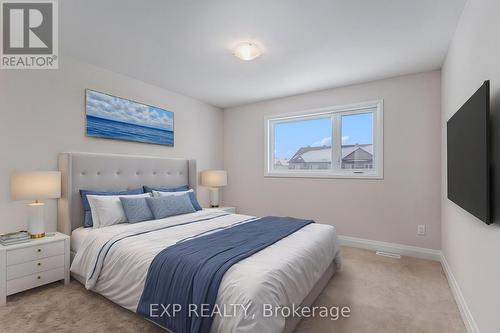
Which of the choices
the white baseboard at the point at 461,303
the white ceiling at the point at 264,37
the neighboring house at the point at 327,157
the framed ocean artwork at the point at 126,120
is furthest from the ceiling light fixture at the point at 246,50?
the white baseboard at the point at 461,303

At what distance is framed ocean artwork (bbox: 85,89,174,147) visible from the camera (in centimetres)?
309

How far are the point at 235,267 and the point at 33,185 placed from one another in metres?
2.11

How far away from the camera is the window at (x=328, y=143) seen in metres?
3.74

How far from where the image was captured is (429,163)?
326 centimetres

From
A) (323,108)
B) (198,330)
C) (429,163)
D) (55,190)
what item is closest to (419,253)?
(429,163)

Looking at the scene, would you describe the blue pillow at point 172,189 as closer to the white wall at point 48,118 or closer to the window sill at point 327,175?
the white wall at point 48,118

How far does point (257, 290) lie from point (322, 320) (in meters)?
0.90

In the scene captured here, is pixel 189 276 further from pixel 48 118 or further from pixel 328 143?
pixel 328 143

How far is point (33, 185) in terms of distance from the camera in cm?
232

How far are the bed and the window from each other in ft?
→ 5.13

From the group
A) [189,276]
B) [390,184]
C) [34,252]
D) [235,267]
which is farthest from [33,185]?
[390,184]

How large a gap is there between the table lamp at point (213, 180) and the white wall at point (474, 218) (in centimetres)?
324

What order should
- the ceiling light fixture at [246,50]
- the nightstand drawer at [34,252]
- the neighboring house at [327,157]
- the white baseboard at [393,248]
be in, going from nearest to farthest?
the nightstand drawer at [34,252] < the ceiling light fixture at [246,50] < the white baseboard at [393,248] < the neighboring house at [327,157]

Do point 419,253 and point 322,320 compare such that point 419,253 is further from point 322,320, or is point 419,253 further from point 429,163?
point 322,320
